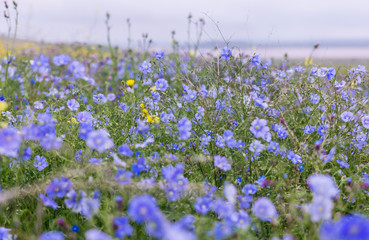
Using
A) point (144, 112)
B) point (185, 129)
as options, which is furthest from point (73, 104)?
point (185, 129)

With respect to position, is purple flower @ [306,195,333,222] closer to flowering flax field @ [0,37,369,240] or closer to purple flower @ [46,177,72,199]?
flowering flax field @ [0,37,369,240]

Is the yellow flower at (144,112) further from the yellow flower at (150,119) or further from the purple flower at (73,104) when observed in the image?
the purple flower at (73,104)

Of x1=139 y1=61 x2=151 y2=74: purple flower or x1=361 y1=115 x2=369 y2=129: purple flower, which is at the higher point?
x1=139 y1=61 x2=151 y2=74: purple flower

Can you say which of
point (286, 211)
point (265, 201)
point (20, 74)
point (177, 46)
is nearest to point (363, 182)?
point (286, 211)

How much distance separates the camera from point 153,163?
1979 millimetres

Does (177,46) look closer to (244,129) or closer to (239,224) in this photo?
(244,129)

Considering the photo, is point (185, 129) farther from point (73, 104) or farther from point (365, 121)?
point (365, 121)

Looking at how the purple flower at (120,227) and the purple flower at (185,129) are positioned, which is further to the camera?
the purple flower at (185,129)

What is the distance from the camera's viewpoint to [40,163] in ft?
6.97

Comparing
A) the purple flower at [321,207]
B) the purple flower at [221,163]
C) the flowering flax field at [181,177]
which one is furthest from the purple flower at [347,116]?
the purple flower at [321,207]

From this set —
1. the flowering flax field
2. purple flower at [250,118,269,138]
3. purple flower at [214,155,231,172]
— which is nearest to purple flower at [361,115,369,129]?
the flowering flax field

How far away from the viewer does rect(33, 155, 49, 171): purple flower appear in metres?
2.10

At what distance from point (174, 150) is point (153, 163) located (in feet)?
1.31

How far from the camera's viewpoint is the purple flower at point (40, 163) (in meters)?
2.10
